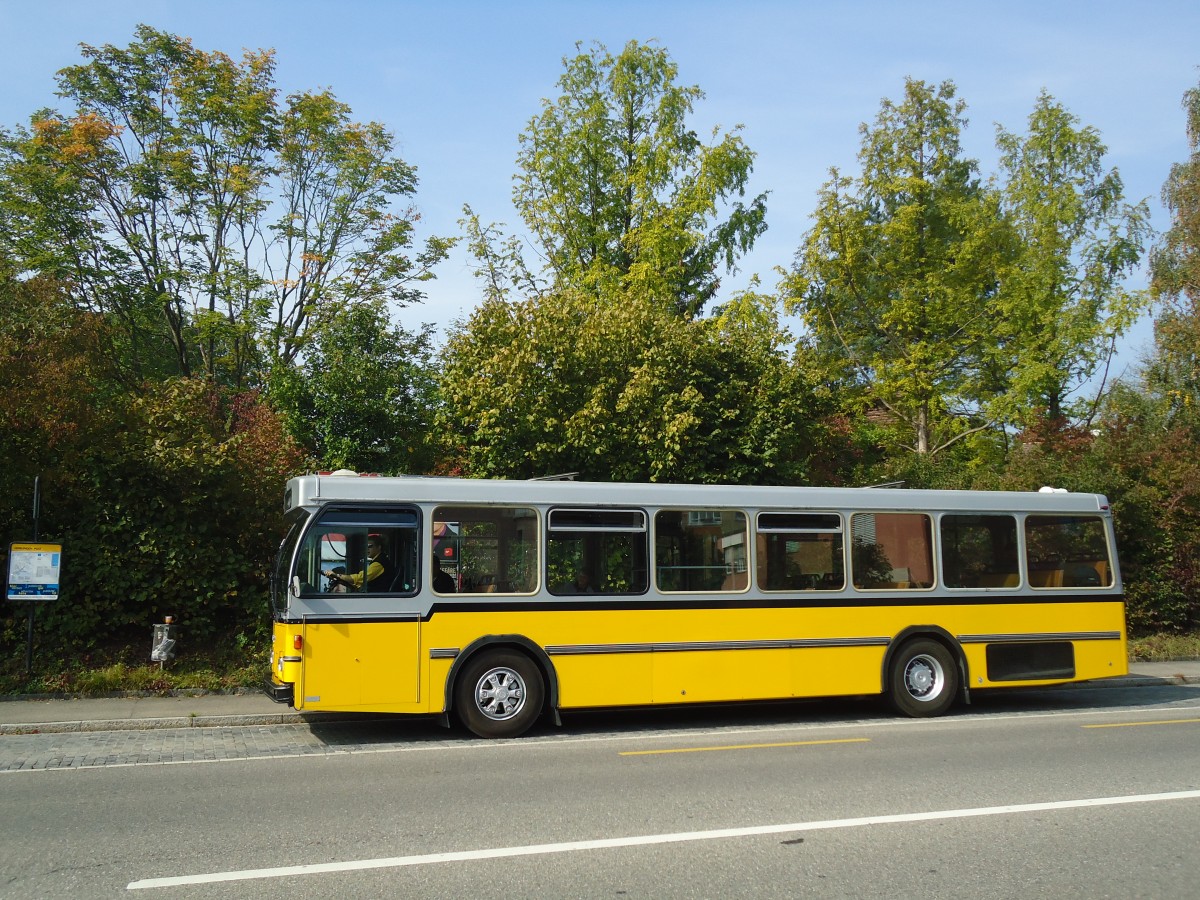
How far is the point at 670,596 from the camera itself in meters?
11.5

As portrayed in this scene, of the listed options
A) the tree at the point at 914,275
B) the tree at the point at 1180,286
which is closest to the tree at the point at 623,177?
the tree at the point at 914,275

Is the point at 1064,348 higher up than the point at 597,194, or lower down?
lower down

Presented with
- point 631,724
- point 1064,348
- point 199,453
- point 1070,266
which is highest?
point 1070,266

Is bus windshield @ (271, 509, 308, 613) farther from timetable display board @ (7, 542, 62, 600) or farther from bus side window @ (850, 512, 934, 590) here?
bus side window @ (850, 512, 934, 590)

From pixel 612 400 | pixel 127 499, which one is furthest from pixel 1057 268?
pixel 127 499

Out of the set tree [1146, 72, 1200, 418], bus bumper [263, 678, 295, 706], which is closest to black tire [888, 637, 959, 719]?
bus bumper [263, 678, 295, 706]

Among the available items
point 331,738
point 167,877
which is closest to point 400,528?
point 331,738

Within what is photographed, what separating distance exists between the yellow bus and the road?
68 cm

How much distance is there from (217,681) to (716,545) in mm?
7476

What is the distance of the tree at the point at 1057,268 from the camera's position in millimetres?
26234

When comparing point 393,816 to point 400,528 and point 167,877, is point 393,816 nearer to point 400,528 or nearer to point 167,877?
point 167,877

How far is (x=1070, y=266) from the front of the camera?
1161 inches

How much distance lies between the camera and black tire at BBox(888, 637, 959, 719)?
40.7 feet

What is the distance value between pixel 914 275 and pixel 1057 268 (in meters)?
4.06
